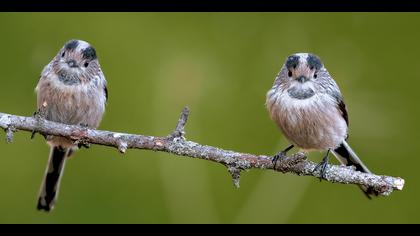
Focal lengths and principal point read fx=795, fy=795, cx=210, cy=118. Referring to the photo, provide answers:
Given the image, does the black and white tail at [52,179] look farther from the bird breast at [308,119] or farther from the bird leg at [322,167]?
the bird leg at [322,167]

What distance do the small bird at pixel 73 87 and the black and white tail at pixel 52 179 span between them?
41cm

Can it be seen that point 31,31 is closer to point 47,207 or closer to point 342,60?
point 47,207

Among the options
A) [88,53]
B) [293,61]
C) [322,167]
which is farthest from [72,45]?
[322,167]

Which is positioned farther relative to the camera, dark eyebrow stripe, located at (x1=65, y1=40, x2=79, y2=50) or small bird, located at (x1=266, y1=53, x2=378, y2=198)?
dark eyebrow stripe, located at (x1=65, y1=40, x2=79, y2=50)

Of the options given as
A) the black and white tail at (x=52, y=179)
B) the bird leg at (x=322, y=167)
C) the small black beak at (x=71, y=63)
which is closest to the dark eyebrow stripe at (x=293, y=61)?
the bird leg at (x=322, y=167)

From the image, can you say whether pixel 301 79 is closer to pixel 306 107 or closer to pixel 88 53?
pixel 306 107

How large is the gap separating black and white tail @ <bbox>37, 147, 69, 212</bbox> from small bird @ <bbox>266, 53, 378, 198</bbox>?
215 centimetres

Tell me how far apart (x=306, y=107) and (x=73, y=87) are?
6.24 feet

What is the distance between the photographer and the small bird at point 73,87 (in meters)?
6.37

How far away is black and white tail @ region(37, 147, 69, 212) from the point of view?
22.7 feet

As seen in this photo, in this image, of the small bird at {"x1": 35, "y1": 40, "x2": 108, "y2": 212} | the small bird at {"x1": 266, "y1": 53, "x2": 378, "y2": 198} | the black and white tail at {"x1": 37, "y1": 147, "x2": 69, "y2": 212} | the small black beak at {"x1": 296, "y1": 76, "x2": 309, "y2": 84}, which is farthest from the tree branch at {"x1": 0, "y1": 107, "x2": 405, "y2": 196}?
the black and white tail at {"x1": 37, "y1": 147, "x2": 69, "y2": 212}

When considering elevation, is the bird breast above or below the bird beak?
below

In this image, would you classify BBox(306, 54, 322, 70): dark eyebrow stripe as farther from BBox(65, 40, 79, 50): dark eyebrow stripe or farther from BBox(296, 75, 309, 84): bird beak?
BBox(65, 40, 79, 50): dark eyebrow stripe

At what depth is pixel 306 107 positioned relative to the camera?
5.93m
